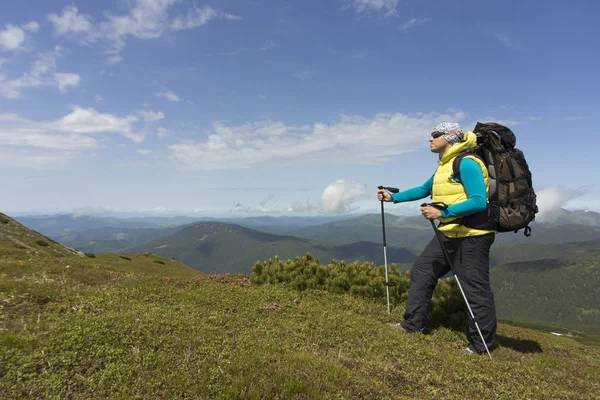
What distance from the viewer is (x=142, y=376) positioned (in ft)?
15.8

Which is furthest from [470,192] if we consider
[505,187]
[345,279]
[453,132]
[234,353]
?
[345,279]

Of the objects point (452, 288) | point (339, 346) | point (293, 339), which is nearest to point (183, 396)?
point (293, 339)

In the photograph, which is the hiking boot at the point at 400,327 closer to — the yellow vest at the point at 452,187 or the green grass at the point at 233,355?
the green grass at the point at 233,355

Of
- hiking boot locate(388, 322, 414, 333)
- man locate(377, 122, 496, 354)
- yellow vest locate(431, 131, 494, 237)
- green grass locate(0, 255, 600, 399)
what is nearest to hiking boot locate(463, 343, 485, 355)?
man locate(377, 122, 496, 354)

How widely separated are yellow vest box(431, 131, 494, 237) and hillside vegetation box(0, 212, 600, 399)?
9.54 ft

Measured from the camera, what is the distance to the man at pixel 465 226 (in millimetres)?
7117

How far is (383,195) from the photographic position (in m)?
9.70

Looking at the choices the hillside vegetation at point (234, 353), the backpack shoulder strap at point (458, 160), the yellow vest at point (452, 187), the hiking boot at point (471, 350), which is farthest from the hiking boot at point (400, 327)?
the backpack shoulder strap at point (458, 160)

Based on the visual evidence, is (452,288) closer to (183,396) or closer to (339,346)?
(339,346)

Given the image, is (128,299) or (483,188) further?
(128,299)

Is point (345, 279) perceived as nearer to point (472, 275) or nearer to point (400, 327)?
point (400, 327)

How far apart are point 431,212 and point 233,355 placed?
538 centimetres

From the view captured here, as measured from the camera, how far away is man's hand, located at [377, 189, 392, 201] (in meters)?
9.52

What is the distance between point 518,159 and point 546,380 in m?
4.82
